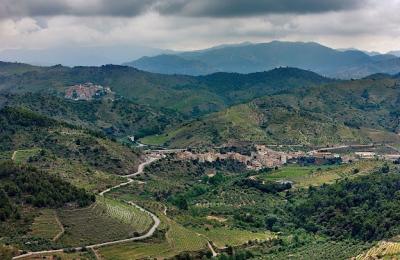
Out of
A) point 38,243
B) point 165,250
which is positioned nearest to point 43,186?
point 38,243

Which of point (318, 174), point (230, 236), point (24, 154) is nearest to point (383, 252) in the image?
point (230, 236)

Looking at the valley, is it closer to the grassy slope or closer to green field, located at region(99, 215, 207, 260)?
green field, located at region(99, 215, 207, 260)

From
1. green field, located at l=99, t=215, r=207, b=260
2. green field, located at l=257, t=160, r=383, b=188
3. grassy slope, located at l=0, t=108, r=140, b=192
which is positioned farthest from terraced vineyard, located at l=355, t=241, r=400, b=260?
grassy slope, located at l=0, t=108, r=140, b=192

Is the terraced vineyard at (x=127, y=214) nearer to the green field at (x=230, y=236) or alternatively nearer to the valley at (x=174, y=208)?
the valley at (x=174, y=208)

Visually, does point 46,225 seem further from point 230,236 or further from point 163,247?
point 230,236

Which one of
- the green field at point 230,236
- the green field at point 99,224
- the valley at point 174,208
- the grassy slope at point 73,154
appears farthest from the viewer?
the grassy slope at point 73,154

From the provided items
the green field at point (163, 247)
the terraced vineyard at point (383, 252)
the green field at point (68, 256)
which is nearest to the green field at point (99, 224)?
the green field at point (163, 247)
